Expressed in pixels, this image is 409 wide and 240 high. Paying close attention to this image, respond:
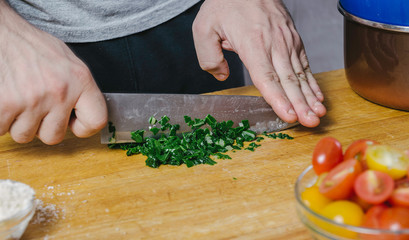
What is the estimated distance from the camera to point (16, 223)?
2.55 ft

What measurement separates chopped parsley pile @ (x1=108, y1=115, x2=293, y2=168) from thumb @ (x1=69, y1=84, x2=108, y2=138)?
0.21 ft

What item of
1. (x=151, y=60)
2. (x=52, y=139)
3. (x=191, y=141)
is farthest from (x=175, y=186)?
(x=151, y=60)

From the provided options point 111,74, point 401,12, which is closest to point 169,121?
Result: point 111,74

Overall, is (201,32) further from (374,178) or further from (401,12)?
(374,178)

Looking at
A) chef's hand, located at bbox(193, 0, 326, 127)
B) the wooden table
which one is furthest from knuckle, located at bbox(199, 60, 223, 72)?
the wooden table

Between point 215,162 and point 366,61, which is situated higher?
point 366,61

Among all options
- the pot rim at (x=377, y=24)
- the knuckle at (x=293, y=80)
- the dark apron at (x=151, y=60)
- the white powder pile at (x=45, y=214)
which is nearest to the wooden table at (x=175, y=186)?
the white powder pile at (x=45, y=214)

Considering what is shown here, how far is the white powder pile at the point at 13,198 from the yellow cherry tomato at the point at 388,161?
0.57m

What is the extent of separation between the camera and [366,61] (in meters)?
1.24

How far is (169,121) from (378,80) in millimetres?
564

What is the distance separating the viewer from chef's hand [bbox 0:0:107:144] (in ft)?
3.37

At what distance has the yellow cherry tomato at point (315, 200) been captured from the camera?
70cm

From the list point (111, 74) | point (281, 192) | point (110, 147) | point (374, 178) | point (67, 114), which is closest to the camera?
point (374, 178)

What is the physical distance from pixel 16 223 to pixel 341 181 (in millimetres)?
529
